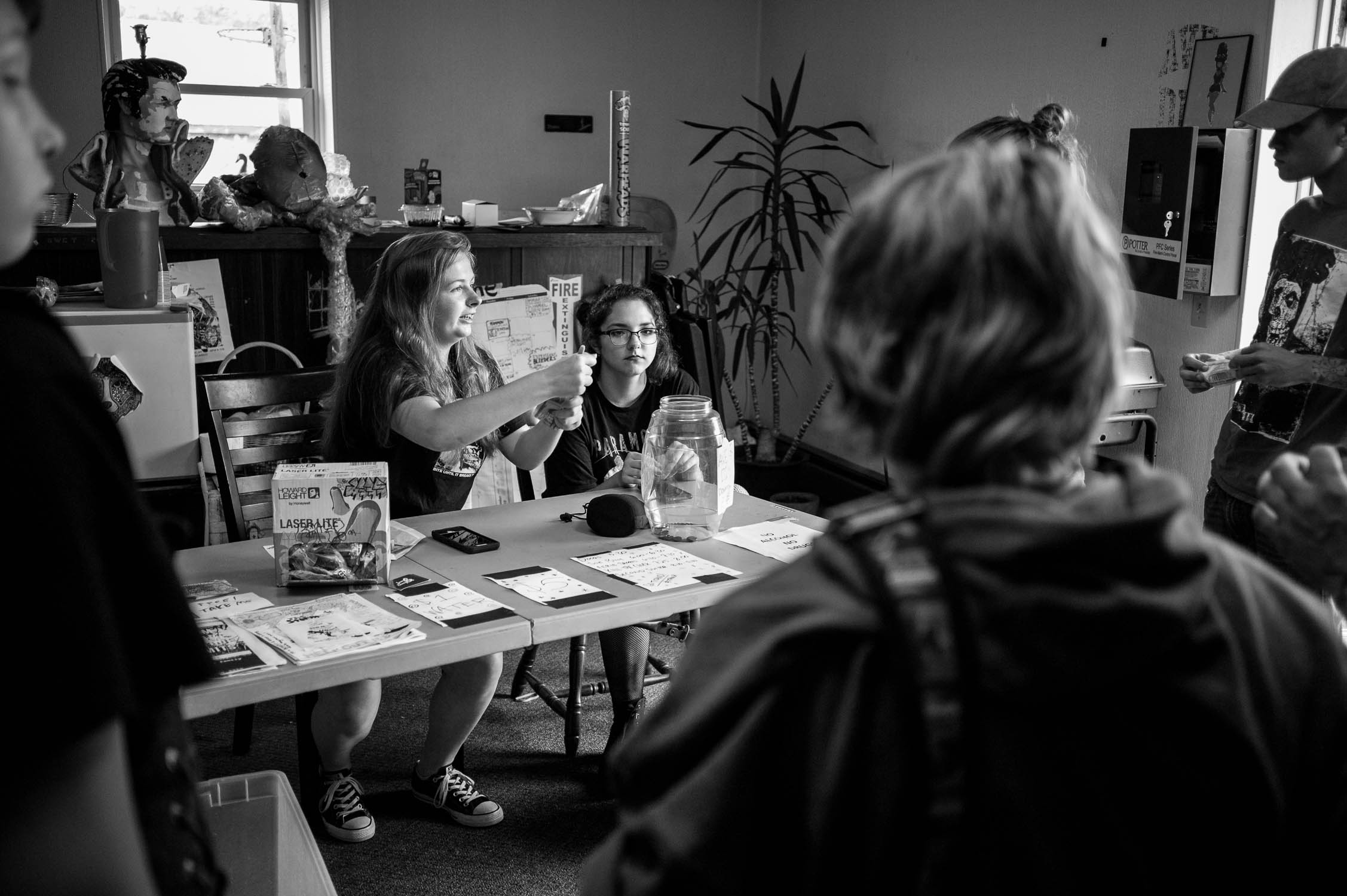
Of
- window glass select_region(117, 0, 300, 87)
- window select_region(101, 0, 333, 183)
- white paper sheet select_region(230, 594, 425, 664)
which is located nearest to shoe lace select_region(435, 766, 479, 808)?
white paper sheet select_region(230, 594, 425, 664)

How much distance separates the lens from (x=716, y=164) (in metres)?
5.79

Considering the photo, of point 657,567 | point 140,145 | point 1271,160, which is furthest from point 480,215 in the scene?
point 1271,160

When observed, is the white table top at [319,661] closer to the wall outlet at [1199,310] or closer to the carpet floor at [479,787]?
the carpet floor at [479,787]

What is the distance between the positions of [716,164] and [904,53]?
1.26 m

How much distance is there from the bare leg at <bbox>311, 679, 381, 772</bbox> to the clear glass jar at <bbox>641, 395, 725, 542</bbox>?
2.12ft

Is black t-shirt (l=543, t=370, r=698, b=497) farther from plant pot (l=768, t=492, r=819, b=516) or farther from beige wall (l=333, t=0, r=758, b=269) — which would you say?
beige wall (l=333, t=0, r=758, b=269)

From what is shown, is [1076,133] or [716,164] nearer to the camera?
[1076,133]

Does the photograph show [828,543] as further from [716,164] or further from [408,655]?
[716,164]

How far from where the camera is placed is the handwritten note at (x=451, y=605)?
182 cm

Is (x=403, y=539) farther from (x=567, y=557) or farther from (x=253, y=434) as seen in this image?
(x=253, y=434)

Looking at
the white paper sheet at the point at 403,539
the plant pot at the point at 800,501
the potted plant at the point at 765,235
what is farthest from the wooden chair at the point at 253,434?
the potted plant at the point at 765,235

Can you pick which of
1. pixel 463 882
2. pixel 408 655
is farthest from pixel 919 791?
pixel 463 882

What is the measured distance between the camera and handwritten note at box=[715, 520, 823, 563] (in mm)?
2217

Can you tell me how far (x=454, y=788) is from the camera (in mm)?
2535
